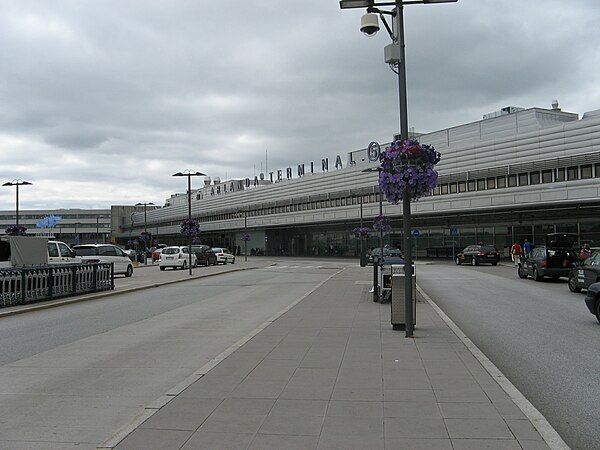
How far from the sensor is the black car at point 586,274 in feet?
55.0

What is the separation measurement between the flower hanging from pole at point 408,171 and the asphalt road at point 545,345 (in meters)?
2.95

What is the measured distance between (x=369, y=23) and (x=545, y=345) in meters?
6.40

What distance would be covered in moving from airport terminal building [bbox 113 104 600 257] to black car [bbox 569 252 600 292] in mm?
18996

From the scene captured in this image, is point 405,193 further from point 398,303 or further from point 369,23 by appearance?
point 369,23

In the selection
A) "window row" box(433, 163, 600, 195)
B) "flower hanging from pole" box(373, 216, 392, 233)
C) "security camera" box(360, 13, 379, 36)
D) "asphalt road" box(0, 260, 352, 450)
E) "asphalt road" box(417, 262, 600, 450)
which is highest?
"window row" box(433, 163, 600, 195)

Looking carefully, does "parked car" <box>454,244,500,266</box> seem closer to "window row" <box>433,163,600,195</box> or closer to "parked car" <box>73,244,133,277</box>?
"window row" <box>433,163,600,195</box>

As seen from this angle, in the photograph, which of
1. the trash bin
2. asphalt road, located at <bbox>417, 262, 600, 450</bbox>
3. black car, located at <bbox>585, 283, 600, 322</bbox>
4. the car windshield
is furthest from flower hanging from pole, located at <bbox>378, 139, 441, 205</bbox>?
the car windshield

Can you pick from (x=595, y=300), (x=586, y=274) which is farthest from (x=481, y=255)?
(x=595, y=300)

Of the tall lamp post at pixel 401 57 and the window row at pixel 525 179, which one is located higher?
the window row at pixel 525 179

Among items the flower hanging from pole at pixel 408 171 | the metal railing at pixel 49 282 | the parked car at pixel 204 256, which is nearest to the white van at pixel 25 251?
the metal railing at pixel 49 282

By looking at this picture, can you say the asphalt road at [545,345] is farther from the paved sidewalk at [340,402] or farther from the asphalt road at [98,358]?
the asphalt road at [98,358]

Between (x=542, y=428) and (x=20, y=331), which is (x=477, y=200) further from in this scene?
(x=542, y=428)

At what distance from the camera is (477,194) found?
150ft

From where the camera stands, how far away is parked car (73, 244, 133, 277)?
98.6 ft
